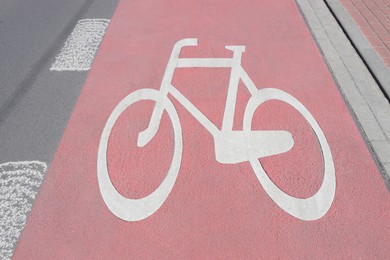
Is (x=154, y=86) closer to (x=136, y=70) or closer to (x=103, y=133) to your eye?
(x=136, y=70)

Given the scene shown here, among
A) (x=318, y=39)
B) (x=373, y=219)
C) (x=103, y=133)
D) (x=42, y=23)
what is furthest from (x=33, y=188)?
(x=318, y=39)

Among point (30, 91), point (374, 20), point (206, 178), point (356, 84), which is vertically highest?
point (374, 20)

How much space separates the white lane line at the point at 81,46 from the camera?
539cm

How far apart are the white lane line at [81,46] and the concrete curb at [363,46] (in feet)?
13.8

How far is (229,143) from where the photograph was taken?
157 inches

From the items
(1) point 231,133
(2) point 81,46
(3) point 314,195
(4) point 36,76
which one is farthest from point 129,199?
(2) point 81,46

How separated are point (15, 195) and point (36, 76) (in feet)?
7.57

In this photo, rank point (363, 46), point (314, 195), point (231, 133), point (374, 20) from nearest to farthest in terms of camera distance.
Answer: point (314, 195), point (231, 133), point (363, 46), point (374, 20)

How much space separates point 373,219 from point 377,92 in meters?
2.14

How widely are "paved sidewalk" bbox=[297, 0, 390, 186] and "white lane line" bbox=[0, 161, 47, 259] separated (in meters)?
3.65

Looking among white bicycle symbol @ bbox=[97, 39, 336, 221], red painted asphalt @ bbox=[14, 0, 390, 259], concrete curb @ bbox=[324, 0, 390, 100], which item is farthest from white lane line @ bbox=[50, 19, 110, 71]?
concrete curb @ bbox=[324, 0, 390, 100]

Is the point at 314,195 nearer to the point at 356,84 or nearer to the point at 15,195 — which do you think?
the point at 356,84

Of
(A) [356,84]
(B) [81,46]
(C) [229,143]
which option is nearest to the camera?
(C) [229,143]

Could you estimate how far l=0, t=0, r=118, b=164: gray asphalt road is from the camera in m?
4.22
